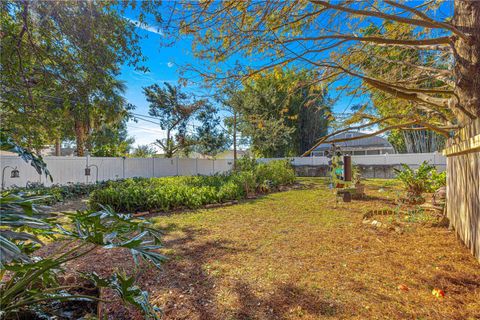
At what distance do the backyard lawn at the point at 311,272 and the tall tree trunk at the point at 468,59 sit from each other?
1605mm

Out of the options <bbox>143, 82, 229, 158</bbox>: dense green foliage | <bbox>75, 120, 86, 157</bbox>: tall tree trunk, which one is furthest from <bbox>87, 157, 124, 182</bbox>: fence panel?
<bbox>143, 82, 229, 158</bbox>: dense green foliage

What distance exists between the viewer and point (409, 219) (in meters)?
3.64

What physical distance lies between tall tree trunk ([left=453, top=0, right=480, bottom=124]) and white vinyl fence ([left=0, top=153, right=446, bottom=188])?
31.5ft

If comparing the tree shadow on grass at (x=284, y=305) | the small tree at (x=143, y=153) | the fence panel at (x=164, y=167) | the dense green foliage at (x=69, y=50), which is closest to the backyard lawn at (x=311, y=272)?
the tree shadow on grass at (x=284, y=305)

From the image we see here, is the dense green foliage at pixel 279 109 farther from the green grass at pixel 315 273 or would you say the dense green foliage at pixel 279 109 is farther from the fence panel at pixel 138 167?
the fence panel at pixel 138 167

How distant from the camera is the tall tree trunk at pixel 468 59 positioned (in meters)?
2.22

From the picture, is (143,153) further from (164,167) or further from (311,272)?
(311,272)

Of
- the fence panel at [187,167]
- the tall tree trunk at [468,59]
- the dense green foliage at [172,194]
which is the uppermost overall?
the tall tree trunk at [468,59]

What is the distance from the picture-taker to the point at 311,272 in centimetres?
234

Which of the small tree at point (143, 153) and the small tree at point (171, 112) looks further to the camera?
the small tree at point (143, 153)

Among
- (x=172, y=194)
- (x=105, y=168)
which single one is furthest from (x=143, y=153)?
(x=172, y=194)

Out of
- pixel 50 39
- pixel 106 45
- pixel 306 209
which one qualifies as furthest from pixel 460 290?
pixel 50 39

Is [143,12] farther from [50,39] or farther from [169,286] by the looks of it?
[169,286]

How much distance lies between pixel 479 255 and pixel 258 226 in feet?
9.08
